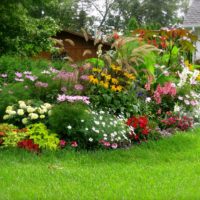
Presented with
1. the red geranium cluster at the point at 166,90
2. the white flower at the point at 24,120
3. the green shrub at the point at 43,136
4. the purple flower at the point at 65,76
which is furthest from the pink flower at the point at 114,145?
the red geranium cluster at the point at 166,90

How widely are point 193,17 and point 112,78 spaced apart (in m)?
18.0

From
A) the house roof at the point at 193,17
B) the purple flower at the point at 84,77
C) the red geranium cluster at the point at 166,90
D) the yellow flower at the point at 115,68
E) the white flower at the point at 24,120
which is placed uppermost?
the house roof at the point at 193,17

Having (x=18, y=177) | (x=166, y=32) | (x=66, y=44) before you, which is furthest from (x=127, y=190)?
(x=66, y=44)

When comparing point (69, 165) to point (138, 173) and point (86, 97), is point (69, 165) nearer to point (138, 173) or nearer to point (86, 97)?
point (138, 173)

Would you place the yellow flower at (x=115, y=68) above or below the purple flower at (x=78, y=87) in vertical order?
above

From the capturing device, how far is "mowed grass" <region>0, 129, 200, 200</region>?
5.11m

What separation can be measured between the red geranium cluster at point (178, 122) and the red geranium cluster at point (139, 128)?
1.02 m

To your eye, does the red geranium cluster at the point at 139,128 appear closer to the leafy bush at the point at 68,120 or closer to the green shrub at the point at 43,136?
the leafy bush at the point at 68,120

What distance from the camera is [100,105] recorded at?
8812 millimetres

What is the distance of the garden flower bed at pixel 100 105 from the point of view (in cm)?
769

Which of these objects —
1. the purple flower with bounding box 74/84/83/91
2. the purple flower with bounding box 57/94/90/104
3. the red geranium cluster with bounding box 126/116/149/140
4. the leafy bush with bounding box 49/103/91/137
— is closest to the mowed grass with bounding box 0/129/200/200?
the red geranium cluster with bounding box 126/116/149/140

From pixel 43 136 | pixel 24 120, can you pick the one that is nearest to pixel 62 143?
pixel 43 136

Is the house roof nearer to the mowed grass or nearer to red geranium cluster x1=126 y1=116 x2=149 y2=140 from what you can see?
red geranium cluster x1=126 y1=116 x2=149 y2=140

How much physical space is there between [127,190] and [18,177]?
4.19ft
